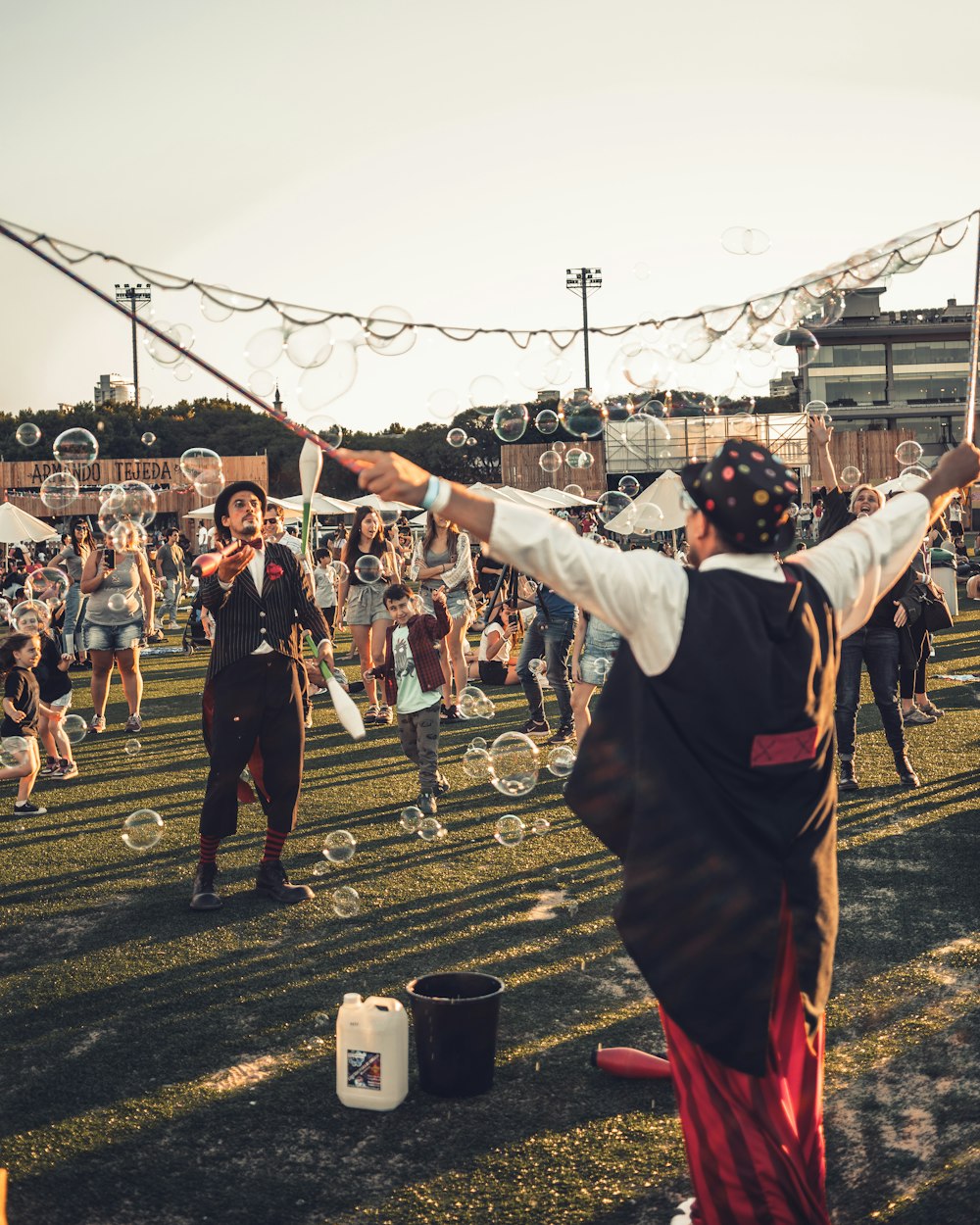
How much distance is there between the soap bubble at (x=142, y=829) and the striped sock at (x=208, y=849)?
515 millimetres


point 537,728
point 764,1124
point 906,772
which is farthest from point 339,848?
point 537,728

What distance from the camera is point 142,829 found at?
6.42 m

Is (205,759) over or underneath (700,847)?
underneath

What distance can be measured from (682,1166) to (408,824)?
12.3 ft

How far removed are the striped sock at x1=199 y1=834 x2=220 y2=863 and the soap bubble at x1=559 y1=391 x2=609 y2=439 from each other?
3.90 metres

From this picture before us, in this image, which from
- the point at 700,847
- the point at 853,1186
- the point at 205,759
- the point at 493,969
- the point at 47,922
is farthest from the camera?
the point at 205,759

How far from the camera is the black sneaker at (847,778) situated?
793 centimetres

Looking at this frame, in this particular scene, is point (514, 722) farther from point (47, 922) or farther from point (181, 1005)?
point (181, 1005)

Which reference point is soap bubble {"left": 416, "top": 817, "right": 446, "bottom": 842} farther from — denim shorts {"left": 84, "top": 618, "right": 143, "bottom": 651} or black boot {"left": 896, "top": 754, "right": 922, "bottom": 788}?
denim shorts {"left": 84, "top": 618, "right": 143, "bottom": 651}

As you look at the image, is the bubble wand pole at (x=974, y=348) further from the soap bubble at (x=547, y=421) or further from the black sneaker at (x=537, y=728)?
the black sneaker at (x=537, y=728)

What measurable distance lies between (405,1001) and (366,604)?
6897 millimetres

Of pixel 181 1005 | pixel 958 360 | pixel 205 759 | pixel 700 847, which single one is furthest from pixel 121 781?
pixel 958 360

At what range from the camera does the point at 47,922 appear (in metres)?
5.82

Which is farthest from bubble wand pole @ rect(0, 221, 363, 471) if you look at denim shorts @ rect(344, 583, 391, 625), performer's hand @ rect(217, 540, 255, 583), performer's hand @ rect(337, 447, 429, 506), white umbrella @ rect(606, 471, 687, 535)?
white umbrella @ rect(606, 471, 687, 535)
